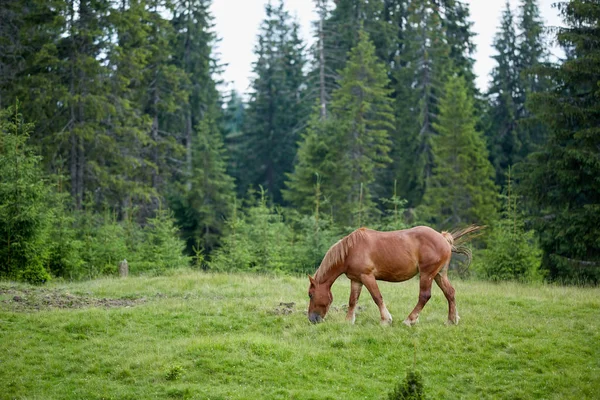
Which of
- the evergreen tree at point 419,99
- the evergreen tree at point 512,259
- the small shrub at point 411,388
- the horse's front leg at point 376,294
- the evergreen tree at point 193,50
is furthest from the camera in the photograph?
the evergreen tree at point 193,50

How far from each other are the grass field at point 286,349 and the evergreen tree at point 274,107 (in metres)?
35.9

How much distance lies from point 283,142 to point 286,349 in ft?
136

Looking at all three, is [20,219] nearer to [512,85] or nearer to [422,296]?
[422,296]

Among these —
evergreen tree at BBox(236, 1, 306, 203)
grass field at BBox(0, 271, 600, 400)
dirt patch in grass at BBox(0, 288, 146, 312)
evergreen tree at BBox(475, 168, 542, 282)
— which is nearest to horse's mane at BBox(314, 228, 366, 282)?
grass field at BBox(0, 271, 600, 400)

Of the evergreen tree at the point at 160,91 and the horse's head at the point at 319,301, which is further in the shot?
the evergreen tree at the point at 160,91

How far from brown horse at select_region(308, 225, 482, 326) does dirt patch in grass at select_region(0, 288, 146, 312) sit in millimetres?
5081

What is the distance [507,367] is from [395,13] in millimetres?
43401

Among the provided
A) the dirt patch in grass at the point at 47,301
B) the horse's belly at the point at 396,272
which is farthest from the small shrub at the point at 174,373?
the dirt patch in grass at the point at 47,301

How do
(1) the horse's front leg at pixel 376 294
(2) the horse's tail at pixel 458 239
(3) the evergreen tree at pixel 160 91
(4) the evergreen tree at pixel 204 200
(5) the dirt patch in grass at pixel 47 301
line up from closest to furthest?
(1) the horse's front leg at pixel 376 294
(2) the horse's tail at pixel 458 239
(5) the dirt patch in grass at pixel 47 301
(3) the evergreen tree at pixel 160 91
(4) the evergreen tree at pixel 204 200

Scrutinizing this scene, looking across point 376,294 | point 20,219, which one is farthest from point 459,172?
point 376,294

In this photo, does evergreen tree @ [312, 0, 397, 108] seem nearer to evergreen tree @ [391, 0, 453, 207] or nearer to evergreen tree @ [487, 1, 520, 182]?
evergreen tree @ [391, 0, 453, 207]

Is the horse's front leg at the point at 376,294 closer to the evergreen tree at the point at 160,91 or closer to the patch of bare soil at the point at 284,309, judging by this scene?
the patch of bare soil at the point at 284,309

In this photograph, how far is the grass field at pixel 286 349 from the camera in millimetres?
9148

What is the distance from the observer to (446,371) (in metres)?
9.55
